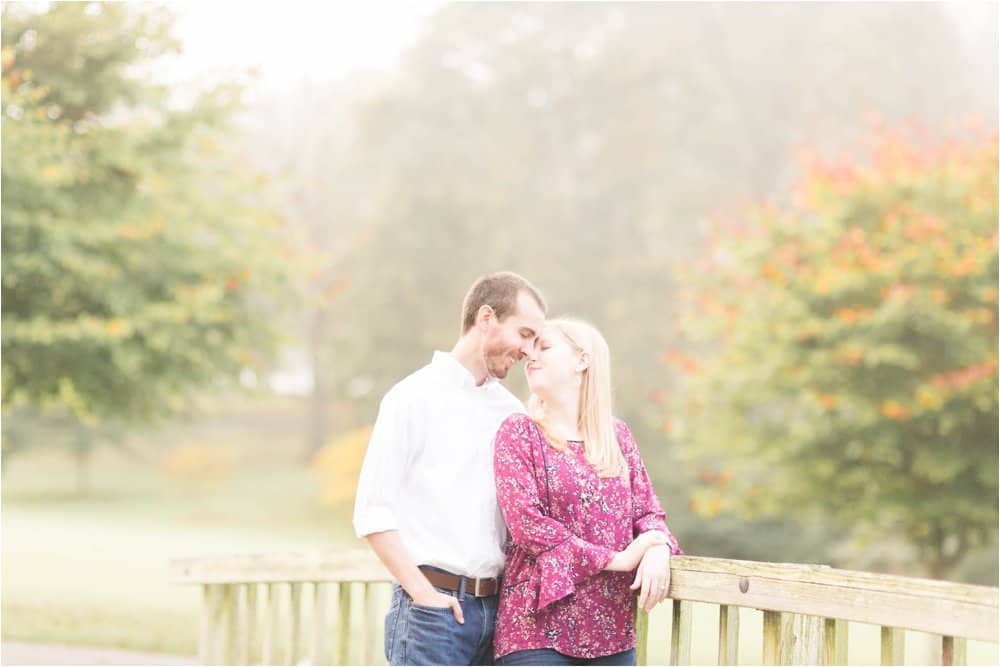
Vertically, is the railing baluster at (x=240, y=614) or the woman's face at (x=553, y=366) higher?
the woman's face at (x=553, y=366)

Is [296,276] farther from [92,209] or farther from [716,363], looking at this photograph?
[716,363]

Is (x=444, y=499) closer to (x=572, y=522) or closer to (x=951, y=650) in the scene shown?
(x=572, y=522)

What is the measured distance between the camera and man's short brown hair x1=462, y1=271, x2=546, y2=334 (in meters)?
3.49

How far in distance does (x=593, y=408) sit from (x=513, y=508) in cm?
40

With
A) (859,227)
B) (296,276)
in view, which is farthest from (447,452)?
(859,227)

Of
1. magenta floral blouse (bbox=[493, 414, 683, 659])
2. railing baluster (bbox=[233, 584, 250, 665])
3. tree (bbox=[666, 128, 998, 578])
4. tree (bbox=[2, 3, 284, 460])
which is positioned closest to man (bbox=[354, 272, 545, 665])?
magenta floral blouse (bbox=[493, 414, 683, 659])

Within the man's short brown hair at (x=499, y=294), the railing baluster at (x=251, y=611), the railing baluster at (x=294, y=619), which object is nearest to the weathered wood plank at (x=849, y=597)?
the man's short brown hair at (x=499, y=294)

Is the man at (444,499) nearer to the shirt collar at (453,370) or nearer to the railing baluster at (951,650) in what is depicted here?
the shirt collar at (453,370)

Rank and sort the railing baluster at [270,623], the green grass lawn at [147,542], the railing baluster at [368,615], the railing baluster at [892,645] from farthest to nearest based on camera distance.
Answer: the green grass lawn at [147,542] < the railing baluster at [270,623] < the railing baluster at [368,615] < the railing baluster at [892,645]

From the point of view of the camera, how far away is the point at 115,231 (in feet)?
29.7

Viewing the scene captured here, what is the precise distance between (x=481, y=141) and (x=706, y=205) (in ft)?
16.2

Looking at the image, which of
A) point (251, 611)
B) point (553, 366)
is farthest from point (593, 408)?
point (251, 611)

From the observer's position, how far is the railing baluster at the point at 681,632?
3.29 m

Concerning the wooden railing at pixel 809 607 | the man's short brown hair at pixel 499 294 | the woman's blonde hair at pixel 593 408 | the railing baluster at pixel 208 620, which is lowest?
the railing baluster at pixel 208 620
